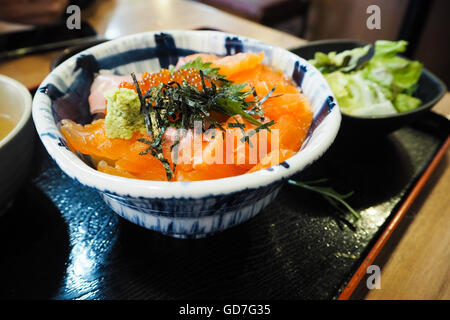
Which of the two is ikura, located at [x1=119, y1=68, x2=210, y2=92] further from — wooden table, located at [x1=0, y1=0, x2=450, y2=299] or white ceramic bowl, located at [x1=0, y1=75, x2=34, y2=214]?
wooden table, located at [x1=0, y1=0, x2=450, y2=299]

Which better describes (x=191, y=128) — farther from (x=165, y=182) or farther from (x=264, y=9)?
(x=264, y=9)

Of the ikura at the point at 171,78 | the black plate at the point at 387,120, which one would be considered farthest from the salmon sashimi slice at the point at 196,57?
the black plate at the point at 387,120

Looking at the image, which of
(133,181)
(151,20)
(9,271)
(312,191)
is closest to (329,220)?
(312,191)

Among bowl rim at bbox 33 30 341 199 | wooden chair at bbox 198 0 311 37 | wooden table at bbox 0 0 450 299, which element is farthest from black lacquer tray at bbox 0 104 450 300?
wooden chair at bbox 198 0 311 37

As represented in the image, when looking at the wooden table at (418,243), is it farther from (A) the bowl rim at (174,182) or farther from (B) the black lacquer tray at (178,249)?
(A) the bowl rim at (174,182)

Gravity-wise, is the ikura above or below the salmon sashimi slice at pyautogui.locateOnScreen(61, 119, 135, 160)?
above

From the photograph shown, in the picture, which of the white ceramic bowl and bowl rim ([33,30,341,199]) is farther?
the white ceramic bowl
